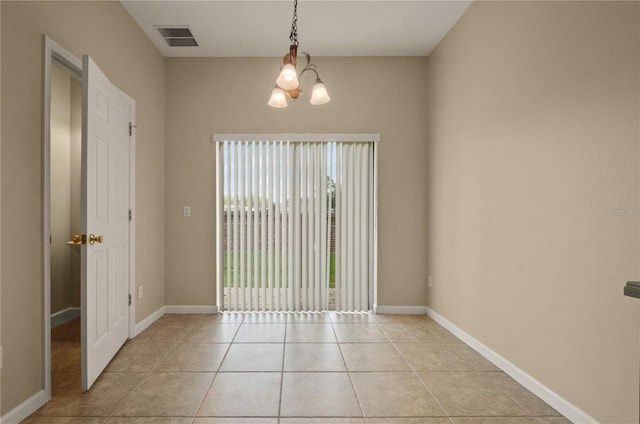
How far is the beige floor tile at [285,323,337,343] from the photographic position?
3152 mm

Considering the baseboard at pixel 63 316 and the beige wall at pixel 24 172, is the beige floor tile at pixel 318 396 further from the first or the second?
the baseboard at pixel 63 316

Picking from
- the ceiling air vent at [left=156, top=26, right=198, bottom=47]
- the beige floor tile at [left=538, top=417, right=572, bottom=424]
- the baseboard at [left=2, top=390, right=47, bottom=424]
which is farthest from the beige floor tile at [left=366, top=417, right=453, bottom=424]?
the ceiling air vent at [left=156, top=26, right=198, bottom=47]

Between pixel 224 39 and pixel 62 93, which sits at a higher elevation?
pixel 224 39

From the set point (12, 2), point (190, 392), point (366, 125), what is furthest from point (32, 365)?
point (366, 125)

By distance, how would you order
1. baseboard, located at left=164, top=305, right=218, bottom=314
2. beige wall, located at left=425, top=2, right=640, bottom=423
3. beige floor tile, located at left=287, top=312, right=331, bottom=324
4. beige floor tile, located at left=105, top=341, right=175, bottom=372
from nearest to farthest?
1. beige wall, located at left=425, top=2, right=640, bottom=423
2. beige floor tile, located at left=105, top=341, right=175, bottom=372
3. beige floor tile, located at left=287, top=312, right=331, bottom=324
4. baseboard, located at left=164, top=305, right=218, bottom=314

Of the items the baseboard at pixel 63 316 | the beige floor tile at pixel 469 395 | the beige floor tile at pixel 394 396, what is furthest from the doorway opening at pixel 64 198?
the beige floor tile at pixel 469 395

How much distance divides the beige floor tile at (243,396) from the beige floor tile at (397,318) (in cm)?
166

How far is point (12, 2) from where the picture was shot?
183 centimetres

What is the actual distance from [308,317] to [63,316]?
2.63 m

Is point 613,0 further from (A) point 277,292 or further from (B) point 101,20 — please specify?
(A) point 277,292

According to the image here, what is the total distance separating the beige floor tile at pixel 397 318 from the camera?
3.75 metres

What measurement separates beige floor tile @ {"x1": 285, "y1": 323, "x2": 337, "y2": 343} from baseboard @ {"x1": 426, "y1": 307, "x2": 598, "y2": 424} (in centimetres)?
117

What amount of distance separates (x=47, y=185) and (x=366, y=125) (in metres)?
3.03

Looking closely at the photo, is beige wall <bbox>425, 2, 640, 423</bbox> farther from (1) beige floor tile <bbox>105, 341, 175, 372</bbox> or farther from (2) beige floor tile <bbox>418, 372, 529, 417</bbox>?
(1) beige floor tile <bbox>105, 341, 175, 372</bbox>
